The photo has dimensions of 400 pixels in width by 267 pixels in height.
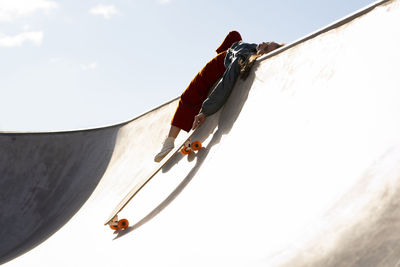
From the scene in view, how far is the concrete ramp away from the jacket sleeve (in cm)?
9

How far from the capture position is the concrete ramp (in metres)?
2.96

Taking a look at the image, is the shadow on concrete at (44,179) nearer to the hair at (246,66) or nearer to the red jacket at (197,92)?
the red jacket at (197,92)

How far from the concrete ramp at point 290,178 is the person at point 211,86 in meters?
0.15

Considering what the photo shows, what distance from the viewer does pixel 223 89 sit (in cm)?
607

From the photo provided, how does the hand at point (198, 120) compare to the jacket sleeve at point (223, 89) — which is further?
the hand at point (198, 120)

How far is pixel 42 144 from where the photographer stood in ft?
32.5

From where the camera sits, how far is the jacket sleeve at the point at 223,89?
20.0ft

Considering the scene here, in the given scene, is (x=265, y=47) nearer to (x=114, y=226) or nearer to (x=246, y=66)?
(x=246, y=66)

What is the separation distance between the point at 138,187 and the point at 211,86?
5.59 feet

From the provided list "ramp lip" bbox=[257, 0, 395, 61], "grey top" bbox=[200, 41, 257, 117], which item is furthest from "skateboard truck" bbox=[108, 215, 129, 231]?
"ramp lip" bbox=[257, 0, 395, 61]

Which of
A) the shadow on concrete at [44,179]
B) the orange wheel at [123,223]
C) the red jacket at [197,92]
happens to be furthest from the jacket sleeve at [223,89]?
the shadow on concrete at [44,179]

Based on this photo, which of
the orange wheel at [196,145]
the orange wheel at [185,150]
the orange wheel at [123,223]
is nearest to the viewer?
the orange wheel at [123,223]

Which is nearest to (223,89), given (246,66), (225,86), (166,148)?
(225,86)

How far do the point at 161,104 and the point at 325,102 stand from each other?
199 inches
